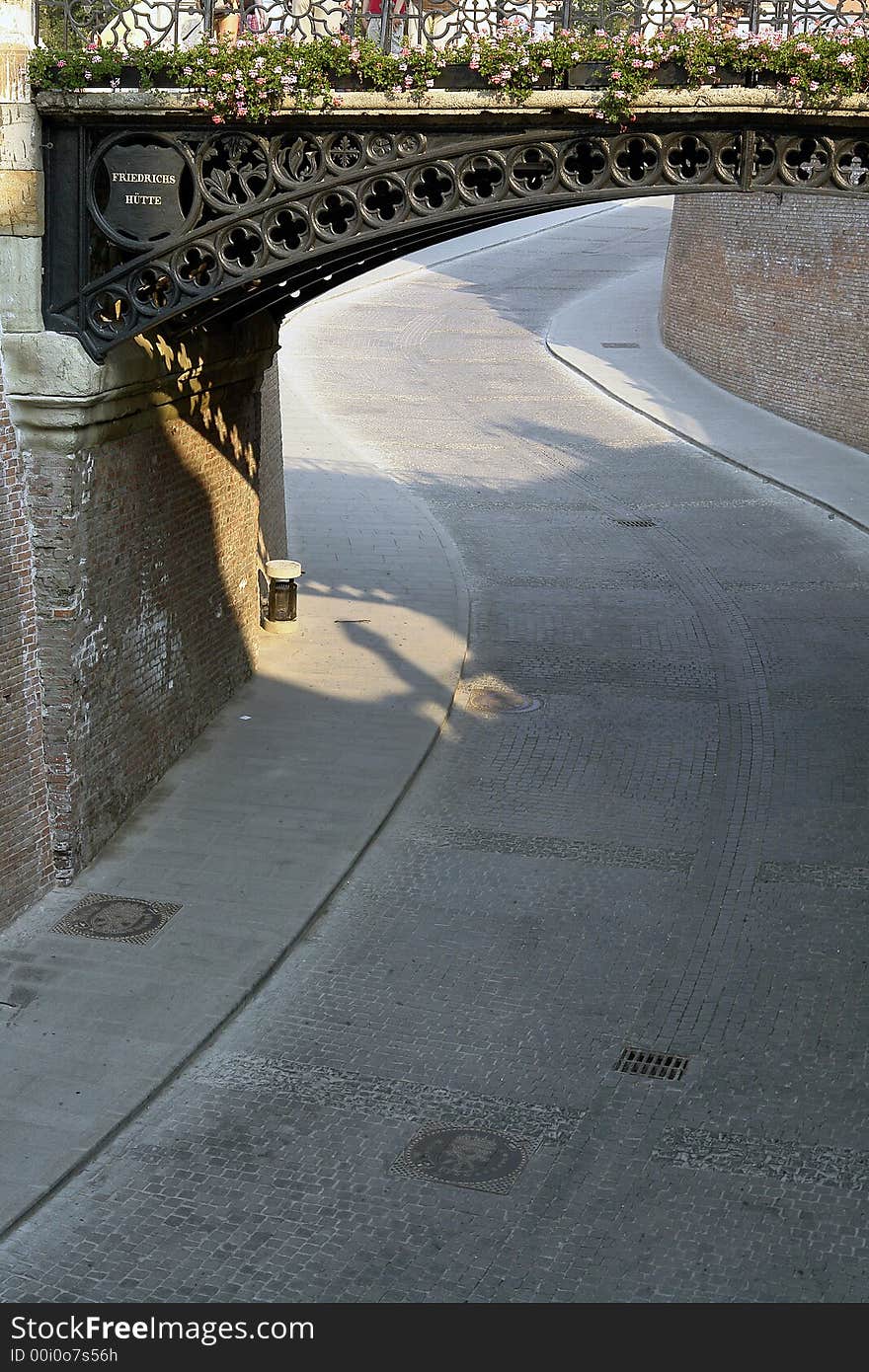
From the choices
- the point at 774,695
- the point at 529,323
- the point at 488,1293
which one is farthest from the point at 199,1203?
the point at 529,323

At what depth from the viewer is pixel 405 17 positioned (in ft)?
38.0

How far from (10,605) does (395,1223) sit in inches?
220

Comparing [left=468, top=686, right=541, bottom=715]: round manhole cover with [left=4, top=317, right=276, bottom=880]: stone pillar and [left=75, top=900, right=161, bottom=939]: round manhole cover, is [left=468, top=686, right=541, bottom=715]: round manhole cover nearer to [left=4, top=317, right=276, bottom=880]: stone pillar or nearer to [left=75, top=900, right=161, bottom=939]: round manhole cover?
[left=4, top=317, right=276, bottom=880]: stone pillar

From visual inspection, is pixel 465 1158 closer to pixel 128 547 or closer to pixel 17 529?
pixel 17 529

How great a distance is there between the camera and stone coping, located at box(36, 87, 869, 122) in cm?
1103

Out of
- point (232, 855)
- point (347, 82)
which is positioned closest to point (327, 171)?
point (347, 82)

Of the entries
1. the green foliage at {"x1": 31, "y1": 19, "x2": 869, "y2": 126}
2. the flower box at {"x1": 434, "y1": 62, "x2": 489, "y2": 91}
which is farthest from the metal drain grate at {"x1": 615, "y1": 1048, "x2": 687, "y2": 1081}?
the flower box at {"x1": 434, "y1": 62, "x2": 489, "y2": 91}

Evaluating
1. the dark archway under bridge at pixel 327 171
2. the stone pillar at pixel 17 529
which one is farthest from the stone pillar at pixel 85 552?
the dark archway under bridge at pixel 327 171

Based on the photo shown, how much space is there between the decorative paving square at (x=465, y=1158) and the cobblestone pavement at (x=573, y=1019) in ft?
0.18

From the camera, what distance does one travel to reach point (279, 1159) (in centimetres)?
912

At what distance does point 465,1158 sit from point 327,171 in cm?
693

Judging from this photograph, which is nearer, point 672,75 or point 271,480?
point 672,75

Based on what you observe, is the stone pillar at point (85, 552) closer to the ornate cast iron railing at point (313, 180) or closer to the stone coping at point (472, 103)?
the ornate cast iron railing at point (313, 180)

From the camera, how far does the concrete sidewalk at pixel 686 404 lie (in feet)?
90.4
